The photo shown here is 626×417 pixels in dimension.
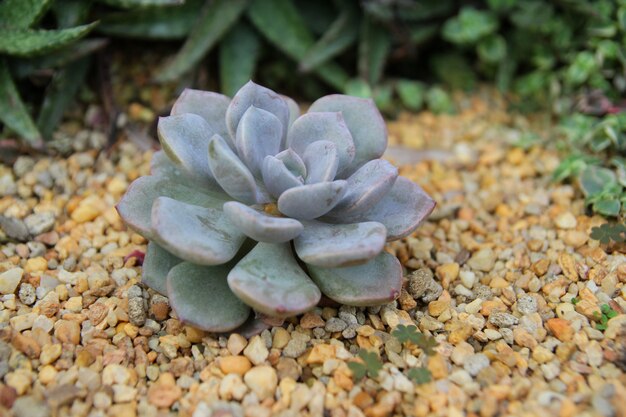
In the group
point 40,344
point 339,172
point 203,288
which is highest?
point 339,172

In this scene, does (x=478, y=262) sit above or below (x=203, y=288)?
below

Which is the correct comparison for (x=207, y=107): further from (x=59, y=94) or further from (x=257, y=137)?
(x=59, y=94)

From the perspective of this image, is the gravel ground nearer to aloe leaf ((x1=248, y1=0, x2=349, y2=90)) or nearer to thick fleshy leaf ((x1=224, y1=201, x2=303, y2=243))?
thick fleshy leaf ((x1=224, y1=201, x2=303, y2=243))

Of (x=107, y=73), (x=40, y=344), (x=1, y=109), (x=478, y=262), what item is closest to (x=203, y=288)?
(x=40, y=344)

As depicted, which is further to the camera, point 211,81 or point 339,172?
point 211,81

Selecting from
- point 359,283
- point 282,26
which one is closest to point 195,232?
point 359,283

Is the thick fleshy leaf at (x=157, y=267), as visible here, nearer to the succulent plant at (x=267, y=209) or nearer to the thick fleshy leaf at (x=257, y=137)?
the succulent plant at (x=267, y=209)

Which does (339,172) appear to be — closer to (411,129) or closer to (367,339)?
(367,339)
